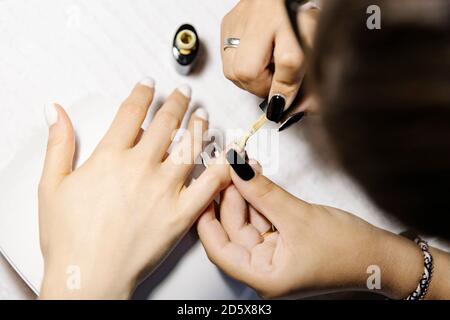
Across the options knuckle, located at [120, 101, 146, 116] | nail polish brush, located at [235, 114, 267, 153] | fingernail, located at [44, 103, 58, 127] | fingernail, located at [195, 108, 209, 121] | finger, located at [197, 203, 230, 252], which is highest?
fingernail, located at [44, 103, 58, 127]

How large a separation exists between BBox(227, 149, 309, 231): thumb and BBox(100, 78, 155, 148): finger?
87 mm

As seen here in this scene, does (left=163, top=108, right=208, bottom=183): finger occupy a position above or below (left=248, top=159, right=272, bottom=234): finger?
above

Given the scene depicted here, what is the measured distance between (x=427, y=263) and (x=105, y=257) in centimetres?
30

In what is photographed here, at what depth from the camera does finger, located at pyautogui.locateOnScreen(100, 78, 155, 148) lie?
0.41 metres

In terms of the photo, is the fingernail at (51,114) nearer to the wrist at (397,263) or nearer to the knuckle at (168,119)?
the knuckle at (168,119)

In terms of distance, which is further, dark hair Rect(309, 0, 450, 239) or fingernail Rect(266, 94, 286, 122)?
fingernail Rect(266, 94, 286, 122)

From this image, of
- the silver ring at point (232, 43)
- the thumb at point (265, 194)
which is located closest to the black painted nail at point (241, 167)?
the thumb at point (265, 194)

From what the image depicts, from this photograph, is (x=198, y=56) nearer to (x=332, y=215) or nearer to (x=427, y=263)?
(x=332, y=215)

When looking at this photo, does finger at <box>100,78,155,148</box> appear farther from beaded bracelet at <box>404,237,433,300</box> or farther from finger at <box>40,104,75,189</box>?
beaded bracelet at <box>404,237,433,300</box>

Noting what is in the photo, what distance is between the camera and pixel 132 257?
0.39 metres

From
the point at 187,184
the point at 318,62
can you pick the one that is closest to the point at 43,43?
the point at 187,184

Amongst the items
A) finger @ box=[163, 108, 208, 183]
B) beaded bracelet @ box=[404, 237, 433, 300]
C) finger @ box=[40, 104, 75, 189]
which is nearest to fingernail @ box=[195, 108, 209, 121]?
finger @ box=[163, 108, 208, 183]

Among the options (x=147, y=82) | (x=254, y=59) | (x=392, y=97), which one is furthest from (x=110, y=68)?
(x=392, y=97)

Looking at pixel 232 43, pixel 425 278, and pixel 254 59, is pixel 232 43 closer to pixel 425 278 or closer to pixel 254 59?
pixel 254 59
